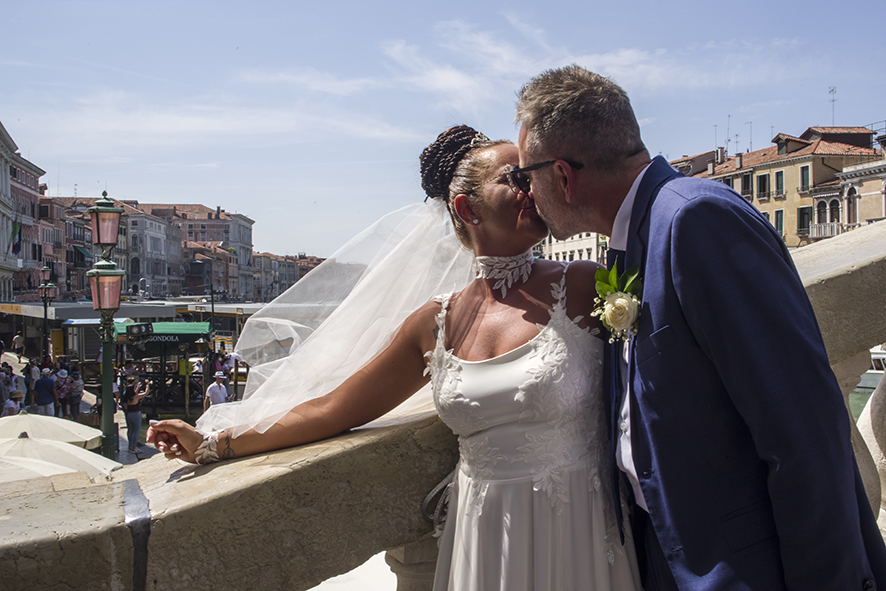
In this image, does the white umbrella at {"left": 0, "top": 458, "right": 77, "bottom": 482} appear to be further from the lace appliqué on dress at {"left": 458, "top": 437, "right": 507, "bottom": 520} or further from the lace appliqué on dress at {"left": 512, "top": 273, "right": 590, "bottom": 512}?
the lace appliqué on dress at {"left": 512, "top": 273, "right": 590, "bottom": 512}

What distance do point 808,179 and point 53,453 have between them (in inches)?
1875

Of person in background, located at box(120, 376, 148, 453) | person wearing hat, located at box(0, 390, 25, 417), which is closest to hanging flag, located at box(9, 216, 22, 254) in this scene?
person wearing hat, located at box(0, 390, 25, 417)

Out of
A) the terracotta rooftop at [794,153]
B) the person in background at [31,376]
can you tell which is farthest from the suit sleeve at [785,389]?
the terracotta rooftop at [794,153]

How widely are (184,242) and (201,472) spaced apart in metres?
124

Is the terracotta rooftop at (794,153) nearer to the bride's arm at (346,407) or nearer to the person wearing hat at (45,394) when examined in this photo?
the person wearing hat at (45,394)

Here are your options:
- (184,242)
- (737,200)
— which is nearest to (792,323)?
(737,200)

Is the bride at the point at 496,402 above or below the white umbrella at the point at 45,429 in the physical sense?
above

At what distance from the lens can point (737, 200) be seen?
1282 mm

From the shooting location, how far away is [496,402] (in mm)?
1738

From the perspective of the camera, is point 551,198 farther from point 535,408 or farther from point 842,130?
point 842,130

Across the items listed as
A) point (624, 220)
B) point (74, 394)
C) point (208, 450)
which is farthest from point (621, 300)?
point (74, 394)

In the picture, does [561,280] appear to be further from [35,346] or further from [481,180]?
[35,346]

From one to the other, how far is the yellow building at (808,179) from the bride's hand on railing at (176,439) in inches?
1662

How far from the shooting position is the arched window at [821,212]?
43156mm
